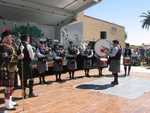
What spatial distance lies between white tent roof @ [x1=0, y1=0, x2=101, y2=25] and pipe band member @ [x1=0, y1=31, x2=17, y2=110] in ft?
16.8

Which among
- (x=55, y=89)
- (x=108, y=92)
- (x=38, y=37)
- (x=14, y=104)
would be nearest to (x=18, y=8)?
(x=38, y=37)

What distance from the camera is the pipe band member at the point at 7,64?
22.4 feet

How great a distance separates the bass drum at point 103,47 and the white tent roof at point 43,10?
2.67 metres

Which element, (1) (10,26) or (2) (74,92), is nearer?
(2) (74,92)

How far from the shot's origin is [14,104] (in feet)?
22.9

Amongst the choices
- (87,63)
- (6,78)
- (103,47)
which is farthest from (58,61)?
(6,78)

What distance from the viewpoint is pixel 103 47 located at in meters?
12.4

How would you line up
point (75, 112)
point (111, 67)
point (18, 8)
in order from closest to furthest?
point (75, 112)
point (111, 67)
point (18, 8)

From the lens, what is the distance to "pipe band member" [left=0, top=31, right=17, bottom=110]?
6820 millimetres

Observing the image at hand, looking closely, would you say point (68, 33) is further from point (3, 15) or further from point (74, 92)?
point (74, 92)

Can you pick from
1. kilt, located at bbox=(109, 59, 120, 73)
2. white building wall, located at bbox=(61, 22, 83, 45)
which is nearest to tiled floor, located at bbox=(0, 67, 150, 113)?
kilt, located at bbox=(109, 59, 120, 73)

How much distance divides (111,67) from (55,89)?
2.33 meters

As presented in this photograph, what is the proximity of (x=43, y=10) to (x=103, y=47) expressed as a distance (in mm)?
3245

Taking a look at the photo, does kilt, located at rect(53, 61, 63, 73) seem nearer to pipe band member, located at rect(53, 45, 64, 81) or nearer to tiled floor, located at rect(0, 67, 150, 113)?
pipe band member, located at rect(53, 45, 64, 81)
